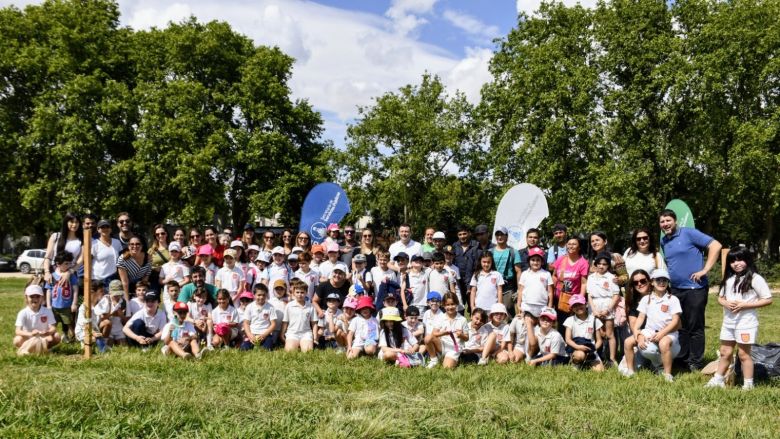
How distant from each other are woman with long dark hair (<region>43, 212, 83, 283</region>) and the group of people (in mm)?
21

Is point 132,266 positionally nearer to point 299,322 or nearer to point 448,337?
point 299,322

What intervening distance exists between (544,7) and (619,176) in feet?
31.4

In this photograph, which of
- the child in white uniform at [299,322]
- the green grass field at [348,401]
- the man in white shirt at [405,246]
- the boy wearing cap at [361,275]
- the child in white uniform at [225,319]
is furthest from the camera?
the man in white shirt at [405,246]

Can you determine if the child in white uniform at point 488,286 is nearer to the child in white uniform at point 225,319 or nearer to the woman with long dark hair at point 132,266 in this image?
the child in white uniform at point 225,319

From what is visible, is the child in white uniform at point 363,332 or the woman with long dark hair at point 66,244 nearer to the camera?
the child in white uniform at point 363,332

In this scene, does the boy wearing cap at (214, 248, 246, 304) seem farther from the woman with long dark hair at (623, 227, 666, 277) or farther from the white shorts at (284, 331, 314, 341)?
the woman with long dark hair at (623, 227, 666, 277)

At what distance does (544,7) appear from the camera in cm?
2923

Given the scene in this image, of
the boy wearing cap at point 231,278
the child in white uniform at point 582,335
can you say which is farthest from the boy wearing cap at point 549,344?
the boy wearing cap at point 231,278

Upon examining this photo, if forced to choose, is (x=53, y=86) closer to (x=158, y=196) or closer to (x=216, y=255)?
(x=158, y=196)

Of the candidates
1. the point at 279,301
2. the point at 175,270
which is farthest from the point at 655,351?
the point at 175,270

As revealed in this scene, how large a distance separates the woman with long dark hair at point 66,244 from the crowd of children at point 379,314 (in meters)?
0.15

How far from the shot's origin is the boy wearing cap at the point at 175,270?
9.47 metres

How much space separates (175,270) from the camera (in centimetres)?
950

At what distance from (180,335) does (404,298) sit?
309 centimetres
